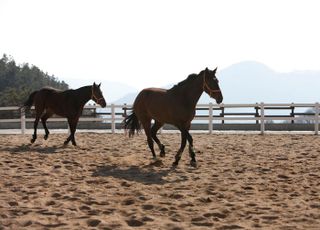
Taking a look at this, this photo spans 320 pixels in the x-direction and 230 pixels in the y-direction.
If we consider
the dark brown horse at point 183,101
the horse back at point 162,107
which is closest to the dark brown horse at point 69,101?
the horse back at point 162,107

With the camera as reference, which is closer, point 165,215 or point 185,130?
point 165,215

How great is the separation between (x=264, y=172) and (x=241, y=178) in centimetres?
78

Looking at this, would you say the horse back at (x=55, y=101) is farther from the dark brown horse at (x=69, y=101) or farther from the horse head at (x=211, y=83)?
the horse head at (x=211, y=83)

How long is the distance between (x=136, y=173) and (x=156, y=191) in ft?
5.19

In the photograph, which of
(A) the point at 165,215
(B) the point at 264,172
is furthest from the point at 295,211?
(B) the point at 264,172

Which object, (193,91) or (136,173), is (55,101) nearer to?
(193,91)

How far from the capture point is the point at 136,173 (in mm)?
7719

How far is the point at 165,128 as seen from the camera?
915 inches

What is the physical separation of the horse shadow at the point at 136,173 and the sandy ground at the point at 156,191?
0.04 feet

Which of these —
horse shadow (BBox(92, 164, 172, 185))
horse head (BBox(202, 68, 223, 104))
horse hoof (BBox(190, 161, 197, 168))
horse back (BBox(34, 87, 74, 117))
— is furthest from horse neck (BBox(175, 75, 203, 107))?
horse back (BBox(34, 87, 74, 117))

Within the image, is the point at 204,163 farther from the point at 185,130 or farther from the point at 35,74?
the point at 35,74

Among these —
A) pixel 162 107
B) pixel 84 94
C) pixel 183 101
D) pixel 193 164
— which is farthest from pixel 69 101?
pixel 193 164

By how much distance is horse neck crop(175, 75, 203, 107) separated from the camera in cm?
884

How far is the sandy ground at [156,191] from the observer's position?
4.68 meters
